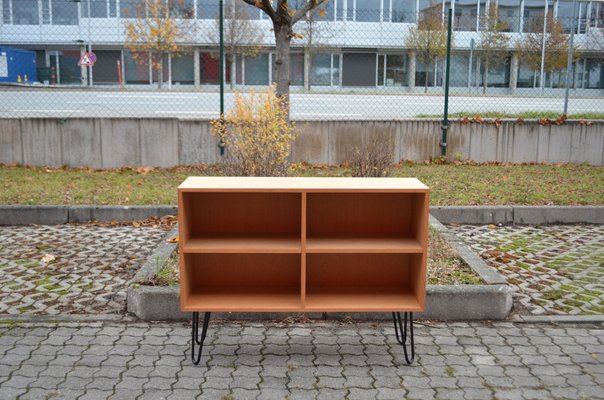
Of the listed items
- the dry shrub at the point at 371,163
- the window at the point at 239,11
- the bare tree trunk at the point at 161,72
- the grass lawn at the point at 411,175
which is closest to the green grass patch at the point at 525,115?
the grass lawn at the point at 411,175

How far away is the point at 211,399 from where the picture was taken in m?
4.38

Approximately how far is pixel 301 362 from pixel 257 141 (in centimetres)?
435

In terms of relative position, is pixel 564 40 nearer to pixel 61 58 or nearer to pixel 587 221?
pixel 587 221

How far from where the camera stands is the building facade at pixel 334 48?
686 inches

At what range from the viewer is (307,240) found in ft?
16.8

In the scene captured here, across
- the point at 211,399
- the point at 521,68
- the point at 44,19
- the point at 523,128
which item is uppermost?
the point at 44,19

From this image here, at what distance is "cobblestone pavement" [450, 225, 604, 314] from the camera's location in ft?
20.4

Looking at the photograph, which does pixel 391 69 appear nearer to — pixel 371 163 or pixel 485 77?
pixel 485 77

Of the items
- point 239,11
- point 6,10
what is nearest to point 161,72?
point 239,11

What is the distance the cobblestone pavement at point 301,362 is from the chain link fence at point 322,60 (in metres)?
6.67

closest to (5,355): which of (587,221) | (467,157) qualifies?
(587,221)

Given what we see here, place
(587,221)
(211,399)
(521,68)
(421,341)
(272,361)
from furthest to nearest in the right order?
1. (521,68)
2. (587,221)
3. (421,341)
4. (272,361)
5. (211,399)

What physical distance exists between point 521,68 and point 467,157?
10.4 metres

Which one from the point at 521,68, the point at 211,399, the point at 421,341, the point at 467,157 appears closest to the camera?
the point at 211,399
